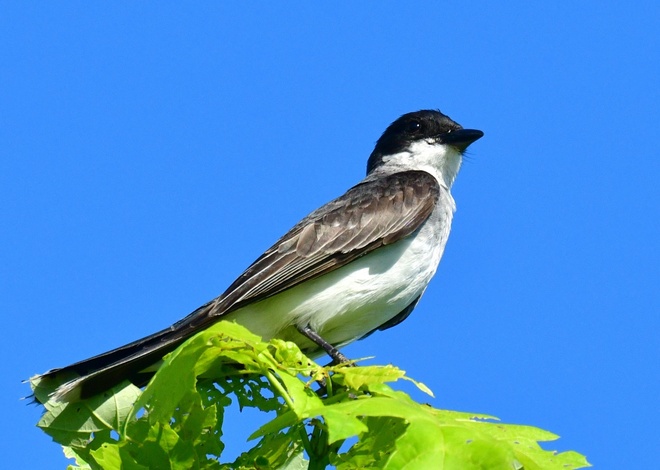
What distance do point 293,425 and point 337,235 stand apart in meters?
3.58

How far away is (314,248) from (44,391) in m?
2.47

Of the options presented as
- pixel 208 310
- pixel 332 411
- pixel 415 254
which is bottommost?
pixel 332 411

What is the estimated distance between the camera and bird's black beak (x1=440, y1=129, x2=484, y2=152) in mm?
8391

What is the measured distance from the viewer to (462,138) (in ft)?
27.6

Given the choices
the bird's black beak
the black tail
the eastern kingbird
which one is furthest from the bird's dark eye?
the black tail

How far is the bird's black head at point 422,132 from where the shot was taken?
8.46 m

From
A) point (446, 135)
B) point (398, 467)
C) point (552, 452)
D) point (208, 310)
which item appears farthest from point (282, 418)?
point (446, 135)

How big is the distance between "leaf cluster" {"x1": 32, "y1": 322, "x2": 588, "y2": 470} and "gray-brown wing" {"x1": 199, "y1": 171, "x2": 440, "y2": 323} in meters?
2.29

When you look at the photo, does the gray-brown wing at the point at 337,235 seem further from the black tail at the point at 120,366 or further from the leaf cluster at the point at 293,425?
the leaf cluster at the point at 293,425

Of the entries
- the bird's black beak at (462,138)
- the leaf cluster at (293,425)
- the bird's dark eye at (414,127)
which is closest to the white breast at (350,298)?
the bird's black beak at (462,138)

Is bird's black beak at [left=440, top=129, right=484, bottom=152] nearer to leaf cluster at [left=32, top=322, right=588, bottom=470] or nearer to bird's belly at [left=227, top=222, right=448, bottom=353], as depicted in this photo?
bird's belly at [left=227, top=222, right=448, bottom=353]

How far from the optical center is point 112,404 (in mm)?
4645

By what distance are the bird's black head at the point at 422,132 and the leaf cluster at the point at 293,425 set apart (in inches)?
187

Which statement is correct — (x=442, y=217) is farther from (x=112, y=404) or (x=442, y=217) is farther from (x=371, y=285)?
(x=112, y=404)
